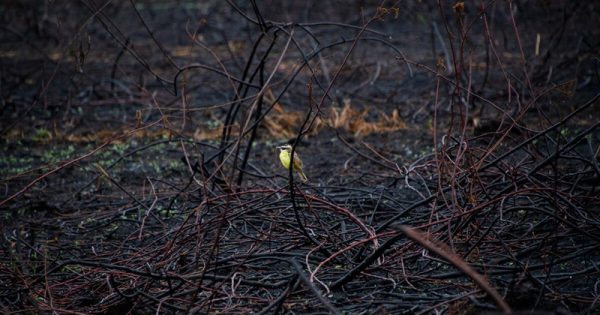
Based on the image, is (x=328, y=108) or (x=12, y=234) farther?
(x=328, y=108)

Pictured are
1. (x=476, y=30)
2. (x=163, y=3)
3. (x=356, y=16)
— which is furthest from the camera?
(x=163, y=3)

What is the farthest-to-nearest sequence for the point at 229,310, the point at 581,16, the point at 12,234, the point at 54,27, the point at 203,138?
1. the point at 54,27
2. the point at 581,16
3. the point at 203,138
4. the point at 12,234
5. the point at 229,310

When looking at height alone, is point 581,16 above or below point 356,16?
above

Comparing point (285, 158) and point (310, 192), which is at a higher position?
point (285, 158)

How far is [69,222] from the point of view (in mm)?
4434

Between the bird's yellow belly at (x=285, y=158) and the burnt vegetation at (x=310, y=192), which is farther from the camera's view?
the bird's yellow belly at (x=285, y=158)

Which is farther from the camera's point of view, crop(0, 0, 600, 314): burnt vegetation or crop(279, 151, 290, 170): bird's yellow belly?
crop(279, 151, 290, 170): bird's yellow belly

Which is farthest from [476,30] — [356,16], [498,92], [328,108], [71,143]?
[71,143]

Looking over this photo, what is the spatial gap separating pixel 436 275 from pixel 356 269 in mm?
367

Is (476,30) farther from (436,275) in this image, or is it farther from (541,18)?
(436,275)

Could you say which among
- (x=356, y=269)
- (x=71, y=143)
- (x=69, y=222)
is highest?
(x=356, y=269)

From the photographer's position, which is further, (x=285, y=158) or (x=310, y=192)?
(x=310, y=192)

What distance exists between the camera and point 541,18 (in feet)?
31.6

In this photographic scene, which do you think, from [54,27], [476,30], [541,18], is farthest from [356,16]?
[54,27]
